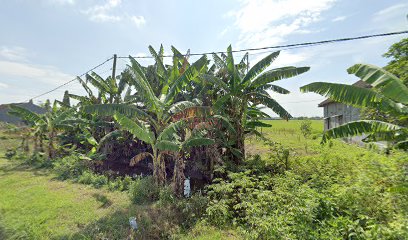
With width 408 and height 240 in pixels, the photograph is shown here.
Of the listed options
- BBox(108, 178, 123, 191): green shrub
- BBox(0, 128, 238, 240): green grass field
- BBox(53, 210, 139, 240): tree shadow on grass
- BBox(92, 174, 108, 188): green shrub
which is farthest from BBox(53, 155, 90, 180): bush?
BBox(53, 210, 139, 240): tree shadow on grass

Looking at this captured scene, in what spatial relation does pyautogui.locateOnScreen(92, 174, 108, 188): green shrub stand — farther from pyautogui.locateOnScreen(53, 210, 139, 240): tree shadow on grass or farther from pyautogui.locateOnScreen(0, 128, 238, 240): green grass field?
pyautogui.locateOnScreen(53, 210, 139, 240): tree shadow on grass

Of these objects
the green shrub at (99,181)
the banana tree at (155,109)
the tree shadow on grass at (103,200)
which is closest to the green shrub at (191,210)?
the banana tree at (155,109)

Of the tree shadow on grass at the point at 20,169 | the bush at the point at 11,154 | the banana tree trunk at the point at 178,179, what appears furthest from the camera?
the bush at the point at 11,154

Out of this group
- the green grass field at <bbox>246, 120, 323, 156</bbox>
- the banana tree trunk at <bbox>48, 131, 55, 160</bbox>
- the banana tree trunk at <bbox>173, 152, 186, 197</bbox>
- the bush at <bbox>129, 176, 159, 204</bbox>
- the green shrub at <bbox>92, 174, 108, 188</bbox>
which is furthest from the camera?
the banana tree trunk at <bbox>48, 131, 55, 160</bbox>

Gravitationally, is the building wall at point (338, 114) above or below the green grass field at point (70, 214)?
above

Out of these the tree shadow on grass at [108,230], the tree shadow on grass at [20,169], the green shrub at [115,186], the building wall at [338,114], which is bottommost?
the tree shadow on grass at [108,230]

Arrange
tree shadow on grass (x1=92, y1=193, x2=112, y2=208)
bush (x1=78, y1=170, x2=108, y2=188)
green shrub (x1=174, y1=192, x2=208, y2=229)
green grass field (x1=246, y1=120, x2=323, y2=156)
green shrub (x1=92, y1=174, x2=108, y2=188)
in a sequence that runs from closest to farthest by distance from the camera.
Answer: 1. green shrub (x1=174, y1=192, x2=208, y2=229)
2. tree shadow on grass (x1=92, y1=193, x2=112, y2=208)
3. green shrub (x1=92, y1=174, x2=108, y2=188)
4. bush (x1=78, y1=170, x2=108, y2=188)
5. green grass field (x1=246, y1=120, x2=323, y2=156)

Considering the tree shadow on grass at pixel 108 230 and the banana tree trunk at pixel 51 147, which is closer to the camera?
the tree shadow on grass at pixel 108 230

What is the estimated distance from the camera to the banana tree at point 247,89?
7.09 metres

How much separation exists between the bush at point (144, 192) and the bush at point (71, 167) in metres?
3.93

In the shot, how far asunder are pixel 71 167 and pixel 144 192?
5232 mm

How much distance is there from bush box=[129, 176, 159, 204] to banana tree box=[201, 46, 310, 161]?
3194mm

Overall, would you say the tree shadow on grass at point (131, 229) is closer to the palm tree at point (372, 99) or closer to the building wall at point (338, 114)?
the palm tree at point (372, 99)

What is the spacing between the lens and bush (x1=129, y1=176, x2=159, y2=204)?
6.43 metres
